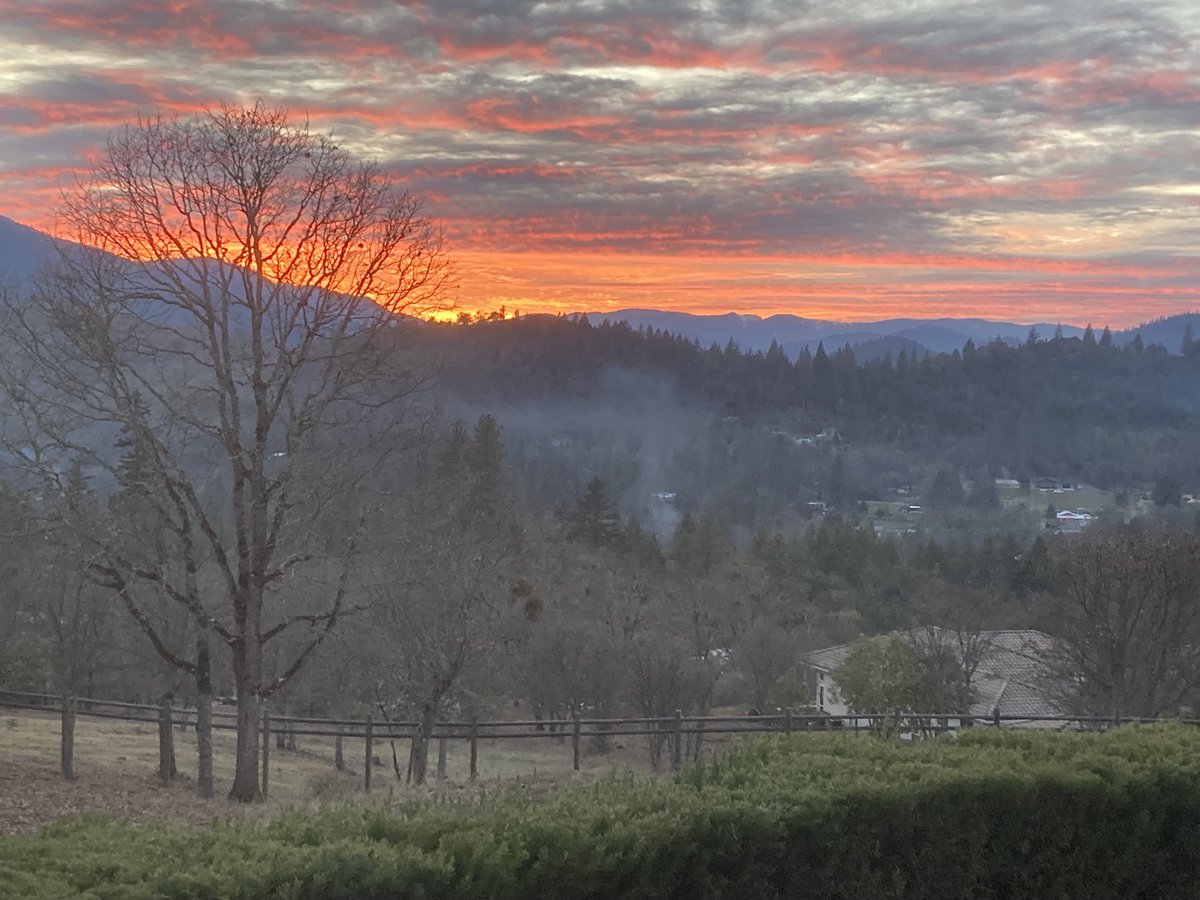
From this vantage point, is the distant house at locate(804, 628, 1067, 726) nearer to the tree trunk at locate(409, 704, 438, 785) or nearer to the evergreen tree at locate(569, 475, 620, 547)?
the tree trunk at locate(409, 704, 438, 785)

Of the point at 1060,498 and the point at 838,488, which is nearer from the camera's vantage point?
the point at 838,488

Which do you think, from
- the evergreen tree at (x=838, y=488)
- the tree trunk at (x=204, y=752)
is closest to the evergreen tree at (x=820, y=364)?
the evergreen tree at (x=838, y=488)

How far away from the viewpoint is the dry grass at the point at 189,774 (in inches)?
446

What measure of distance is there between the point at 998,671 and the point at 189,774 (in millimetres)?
26450

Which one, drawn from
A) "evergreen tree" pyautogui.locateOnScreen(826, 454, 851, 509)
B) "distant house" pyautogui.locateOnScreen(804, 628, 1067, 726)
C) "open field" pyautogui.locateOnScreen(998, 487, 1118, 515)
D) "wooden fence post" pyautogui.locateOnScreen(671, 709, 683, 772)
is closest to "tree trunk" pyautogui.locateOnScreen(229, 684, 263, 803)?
"wooden fence post" pyautogui.locateOnScreen(671, 709, 683, 772)

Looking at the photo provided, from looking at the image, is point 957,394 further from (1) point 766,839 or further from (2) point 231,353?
(1) point 766,839

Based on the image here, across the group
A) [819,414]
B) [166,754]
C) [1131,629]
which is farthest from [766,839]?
[819,414]

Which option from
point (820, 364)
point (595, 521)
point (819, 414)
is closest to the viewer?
point (595, 521)

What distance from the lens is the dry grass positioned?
11.3 metres

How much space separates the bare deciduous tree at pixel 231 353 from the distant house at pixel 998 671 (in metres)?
15.4

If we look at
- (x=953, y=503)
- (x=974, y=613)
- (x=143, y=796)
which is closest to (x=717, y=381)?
(x=953, y=503)

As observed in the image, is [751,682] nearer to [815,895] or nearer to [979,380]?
[815,895]

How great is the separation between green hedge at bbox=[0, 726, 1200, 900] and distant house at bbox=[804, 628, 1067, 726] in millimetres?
16489

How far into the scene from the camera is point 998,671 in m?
36.0
